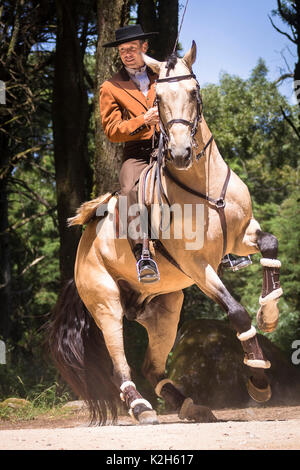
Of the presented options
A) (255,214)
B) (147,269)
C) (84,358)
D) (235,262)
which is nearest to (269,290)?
(235,262)

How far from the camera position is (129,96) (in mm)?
6117

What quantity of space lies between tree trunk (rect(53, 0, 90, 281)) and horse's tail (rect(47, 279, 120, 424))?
14.9ft

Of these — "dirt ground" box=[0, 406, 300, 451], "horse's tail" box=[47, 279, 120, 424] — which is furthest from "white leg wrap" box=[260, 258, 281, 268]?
"horse's tail" box=[47, 279, 120, 424]

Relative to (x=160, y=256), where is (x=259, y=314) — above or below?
below

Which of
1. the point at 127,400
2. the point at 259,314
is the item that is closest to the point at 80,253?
the point at 127,400

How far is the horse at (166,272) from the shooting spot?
5.28 meters

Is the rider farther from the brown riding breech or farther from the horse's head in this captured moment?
the horse's head

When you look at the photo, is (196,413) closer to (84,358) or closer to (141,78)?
(84,358)

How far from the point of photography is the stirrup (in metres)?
5.61

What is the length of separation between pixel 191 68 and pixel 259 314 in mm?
2134

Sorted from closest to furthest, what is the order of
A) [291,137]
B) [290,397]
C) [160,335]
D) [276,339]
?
[160,335] → [290,397] → [276,339] → [291,137]

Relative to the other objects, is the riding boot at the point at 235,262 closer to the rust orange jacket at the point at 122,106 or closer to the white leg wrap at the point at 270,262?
the white leg wrap at the point at 270,262

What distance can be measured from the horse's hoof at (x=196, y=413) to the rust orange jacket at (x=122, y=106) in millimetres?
2657

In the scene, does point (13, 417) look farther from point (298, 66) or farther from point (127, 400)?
point (298, 66)
